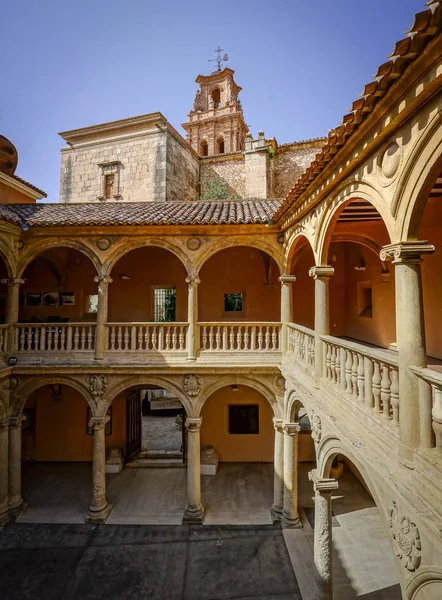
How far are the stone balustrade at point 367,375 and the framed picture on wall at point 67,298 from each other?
1002 cm

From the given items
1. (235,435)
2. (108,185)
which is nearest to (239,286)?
(235,435)

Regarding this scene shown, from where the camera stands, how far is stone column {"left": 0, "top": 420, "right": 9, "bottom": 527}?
9.03m

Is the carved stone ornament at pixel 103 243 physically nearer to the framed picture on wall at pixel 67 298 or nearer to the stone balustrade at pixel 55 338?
the stone balustrade at pixel 55 338

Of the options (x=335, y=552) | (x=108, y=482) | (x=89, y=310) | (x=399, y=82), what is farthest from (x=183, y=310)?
(x=399, y=82)

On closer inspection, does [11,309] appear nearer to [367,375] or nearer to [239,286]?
[239,286]

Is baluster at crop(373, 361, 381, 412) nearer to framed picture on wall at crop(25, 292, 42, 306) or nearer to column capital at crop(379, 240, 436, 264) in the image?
column capital at crop(379, 240, 436, 264)

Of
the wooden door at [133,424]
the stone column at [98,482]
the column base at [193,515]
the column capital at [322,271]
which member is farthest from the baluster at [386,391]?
the wooden door at [133,424]

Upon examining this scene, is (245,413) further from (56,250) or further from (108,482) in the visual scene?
(56,250)

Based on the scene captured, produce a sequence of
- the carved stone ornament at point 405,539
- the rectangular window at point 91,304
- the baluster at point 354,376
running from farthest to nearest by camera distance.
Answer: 1. the rectangular window at point 91,304
2. the baluster at point 354,376
3. the carved stone ornament at point 405,539

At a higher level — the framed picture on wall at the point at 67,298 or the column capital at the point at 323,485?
the framed picture on wall at the point at 67,298

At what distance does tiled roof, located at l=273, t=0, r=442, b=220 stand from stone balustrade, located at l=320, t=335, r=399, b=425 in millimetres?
2658

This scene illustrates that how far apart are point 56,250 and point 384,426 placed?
464 inches

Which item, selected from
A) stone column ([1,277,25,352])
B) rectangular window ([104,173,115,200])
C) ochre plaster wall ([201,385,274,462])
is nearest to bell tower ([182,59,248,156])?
rectangular window ([104,173,115,200])

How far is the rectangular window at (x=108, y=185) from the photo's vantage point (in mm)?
18408
